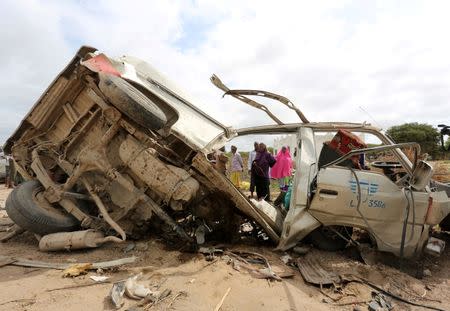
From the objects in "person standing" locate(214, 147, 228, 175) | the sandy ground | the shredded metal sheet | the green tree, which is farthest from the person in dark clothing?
the green tree

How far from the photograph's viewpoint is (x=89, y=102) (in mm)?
4328

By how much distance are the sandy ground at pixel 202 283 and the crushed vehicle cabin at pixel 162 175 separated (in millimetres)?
232

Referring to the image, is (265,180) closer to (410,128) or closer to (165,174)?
(165,174)

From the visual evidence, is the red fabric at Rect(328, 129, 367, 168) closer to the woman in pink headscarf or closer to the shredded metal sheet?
the shredded metal sheet

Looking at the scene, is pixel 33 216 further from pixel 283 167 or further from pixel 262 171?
pixel 283 167

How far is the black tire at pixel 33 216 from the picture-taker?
13.1 feet

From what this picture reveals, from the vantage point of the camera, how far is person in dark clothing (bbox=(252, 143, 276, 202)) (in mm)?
7891

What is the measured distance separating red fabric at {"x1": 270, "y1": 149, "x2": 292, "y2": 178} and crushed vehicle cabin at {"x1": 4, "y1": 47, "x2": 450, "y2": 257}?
17.3 ft

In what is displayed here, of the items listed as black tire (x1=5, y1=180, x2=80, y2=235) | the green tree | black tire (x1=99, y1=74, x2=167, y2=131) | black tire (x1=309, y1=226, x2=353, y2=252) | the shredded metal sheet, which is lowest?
black tire (x1=5, y1=180, x2=80, y2=235)

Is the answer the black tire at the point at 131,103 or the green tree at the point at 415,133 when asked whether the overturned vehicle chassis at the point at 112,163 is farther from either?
the green tree at the point at 415,133

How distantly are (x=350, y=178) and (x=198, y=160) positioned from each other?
1636mm

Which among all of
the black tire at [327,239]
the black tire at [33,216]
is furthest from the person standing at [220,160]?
the black tire at [33,216]

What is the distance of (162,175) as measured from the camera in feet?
12.5

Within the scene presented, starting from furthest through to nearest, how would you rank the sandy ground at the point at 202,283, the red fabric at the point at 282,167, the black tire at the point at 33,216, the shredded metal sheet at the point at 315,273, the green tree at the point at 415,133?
the green tree at the point at 415,133, the red fabric at the point at 282,167, the black tire at the point at 33,216, the shredded metal sheet at the point at 315,273, the sandy ground at the point at 202,283
